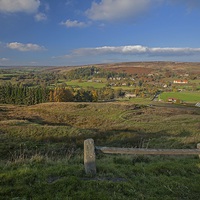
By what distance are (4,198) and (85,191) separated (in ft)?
5.58

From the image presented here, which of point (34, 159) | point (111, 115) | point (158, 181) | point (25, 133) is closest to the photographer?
point (158, 181)

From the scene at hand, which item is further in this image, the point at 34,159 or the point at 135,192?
the point at 34,159

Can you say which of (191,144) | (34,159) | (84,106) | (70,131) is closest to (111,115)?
(84,106)

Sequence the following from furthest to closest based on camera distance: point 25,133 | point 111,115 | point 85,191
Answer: point 111,115 → point 25,133 → point 85,191

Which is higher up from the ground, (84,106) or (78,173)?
(78,173)

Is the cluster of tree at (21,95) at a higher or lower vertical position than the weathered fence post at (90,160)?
lower

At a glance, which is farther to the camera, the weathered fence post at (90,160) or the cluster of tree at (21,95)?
the cluster of tree at (21,95)

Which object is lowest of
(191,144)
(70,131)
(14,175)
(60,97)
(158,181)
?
(60,97)

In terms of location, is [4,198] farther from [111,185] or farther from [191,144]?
[191,144]

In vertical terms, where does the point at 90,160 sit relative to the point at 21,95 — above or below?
above

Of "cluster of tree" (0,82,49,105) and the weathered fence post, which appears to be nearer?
the weathered fence post

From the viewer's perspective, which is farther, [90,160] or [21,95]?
[21,95]

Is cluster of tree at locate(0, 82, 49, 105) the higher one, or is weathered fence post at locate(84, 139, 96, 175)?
weathered fence post at locate(84, 139, 96, 175)

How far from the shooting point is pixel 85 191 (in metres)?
5.07
